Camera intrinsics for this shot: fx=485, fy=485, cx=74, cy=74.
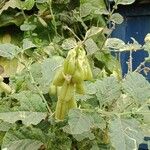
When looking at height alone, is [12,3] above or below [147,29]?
above

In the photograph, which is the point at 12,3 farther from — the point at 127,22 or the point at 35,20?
the point at 127,22

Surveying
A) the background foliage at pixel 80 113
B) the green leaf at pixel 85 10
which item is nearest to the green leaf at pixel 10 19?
the green leaf at pixel 85 10

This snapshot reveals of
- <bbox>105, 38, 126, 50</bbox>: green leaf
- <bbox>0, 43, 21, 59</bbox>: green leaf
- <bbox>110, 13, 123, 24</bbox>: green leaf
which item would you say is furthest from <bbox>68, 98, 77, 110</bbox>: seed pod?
<bbox>110, 13, 123, 24</bbox>: green leaf

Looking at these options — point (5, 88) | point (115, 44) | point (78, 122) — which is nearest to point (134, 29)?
point (115, 44)

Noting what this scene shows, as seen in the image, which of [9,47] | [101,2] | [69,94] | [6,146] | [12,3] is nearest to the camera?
[69,94]

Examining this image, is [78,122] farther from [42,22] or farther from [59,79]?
[42,22]

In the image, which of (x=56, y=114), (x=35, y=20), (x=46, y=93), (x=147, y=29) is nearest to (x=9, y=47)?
(x=46, y=93)

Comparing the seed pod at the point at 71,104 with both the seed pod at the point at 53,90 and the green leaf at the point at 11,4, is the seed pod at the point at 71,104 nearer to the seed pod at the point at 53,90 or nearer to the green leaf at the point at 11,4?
the seed pod at the point at 53,90
